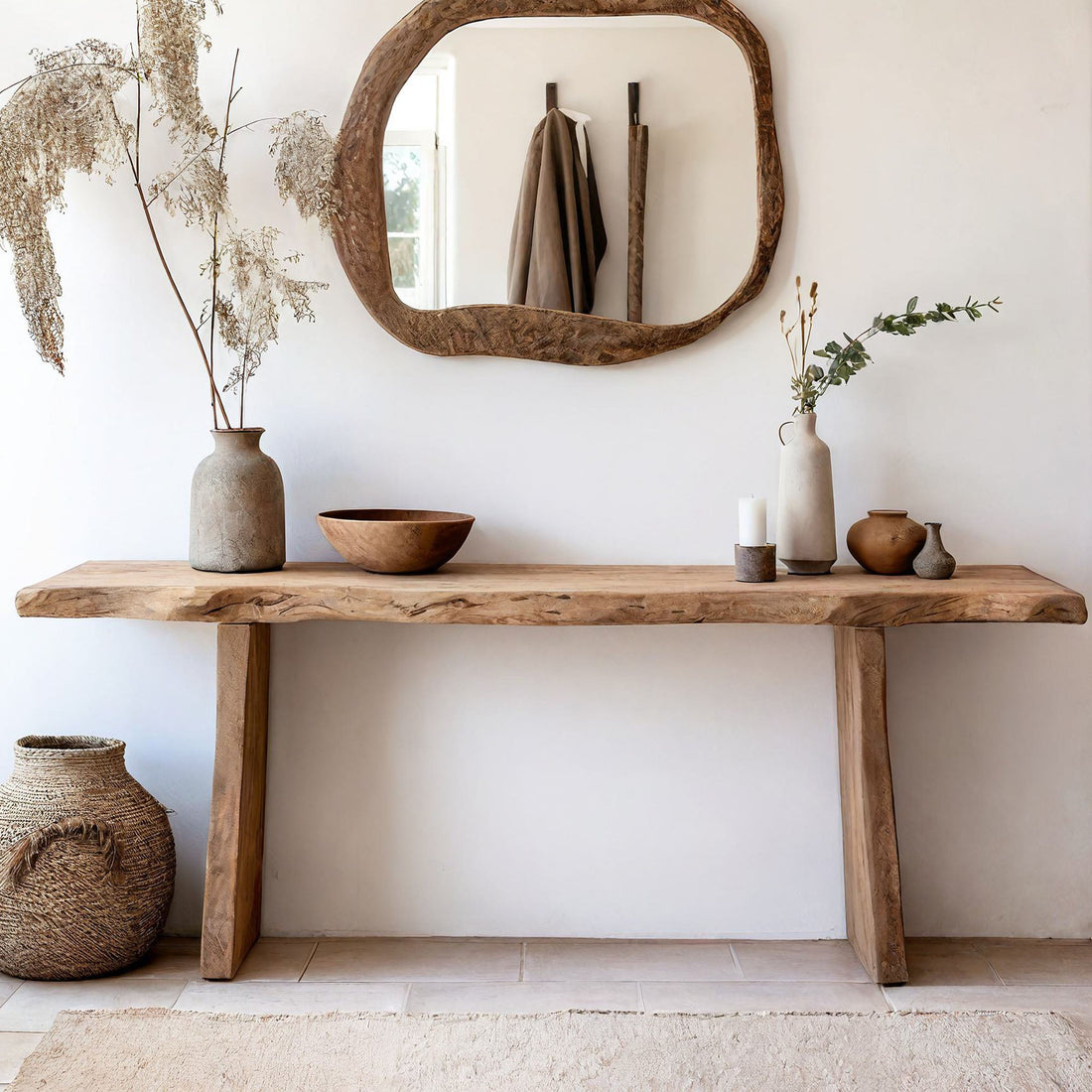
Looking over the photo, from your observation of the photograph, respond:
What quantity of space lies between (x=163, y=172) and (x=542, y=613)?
1.24 m

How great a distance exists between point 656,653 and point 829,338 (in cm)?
76

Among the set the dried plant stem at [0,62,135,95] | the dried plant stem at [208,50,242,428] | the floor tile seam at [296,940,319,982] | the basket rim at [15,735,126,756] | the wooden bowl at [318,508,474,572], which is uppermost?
the dried plant stem at [0,62,135,95]

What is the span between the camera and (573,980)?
2152 mm

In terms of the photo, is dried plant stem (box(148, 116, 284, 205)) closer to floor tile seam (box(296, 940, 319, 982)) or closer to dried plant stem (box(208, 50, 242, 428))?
dried plant stem (box(208, 50, 242, 428))

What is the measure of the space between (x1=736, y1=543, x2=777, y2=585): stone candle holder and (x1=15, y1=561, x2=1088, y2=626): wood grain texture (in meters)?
0.03

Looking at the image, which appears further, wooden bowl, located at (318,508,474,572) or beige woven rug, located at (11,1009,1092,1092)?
wooden bowl, located at (318,508,474,572)

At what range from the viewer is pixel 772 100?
2.26 metres

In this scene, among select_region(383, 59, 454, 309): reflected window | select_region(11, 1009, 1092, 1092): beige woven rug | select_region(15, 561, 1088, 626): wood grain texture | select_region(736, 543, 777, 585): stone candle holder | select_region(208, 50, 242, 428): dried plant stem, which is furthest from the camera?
select_region(383, 59, 454, 309): reflected window

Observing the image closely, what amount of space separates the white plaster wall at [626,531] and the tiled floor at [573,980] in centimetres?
7

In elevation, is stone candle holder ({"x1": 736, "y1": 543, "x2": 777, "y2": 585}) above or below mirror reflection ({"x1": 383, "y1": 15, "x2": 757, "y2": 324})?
below

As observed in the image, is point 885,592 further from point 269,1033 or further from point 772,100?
point 269,1033

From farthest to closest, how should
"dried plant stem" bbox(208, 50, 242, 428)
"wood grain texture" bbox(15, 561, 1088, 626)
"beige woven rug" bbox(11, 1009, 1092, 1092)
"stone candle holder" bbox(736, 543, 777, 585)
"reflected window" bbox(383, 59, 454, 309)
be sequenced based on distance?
"reflected window" bbox(383, 59, 454, 309)
"dried plant stem" bbox(208, 50, 242, 428)
"stone candle holder" bbox(736, 543, 777, 585)
"wood grain texture" bbox(15, 561, 1088, 626)
"beige woven rug" bbox(11, 1009, 1092, 1092)

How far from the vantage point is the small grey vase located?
207 centimetres

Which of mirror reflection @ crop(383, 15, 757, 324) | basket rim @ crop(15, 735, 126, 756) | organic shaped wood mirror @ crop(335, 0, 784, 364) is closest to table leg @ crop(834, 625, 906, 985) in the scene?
organic shaped wood mirror @ crop(335, 0, 784, 364)
